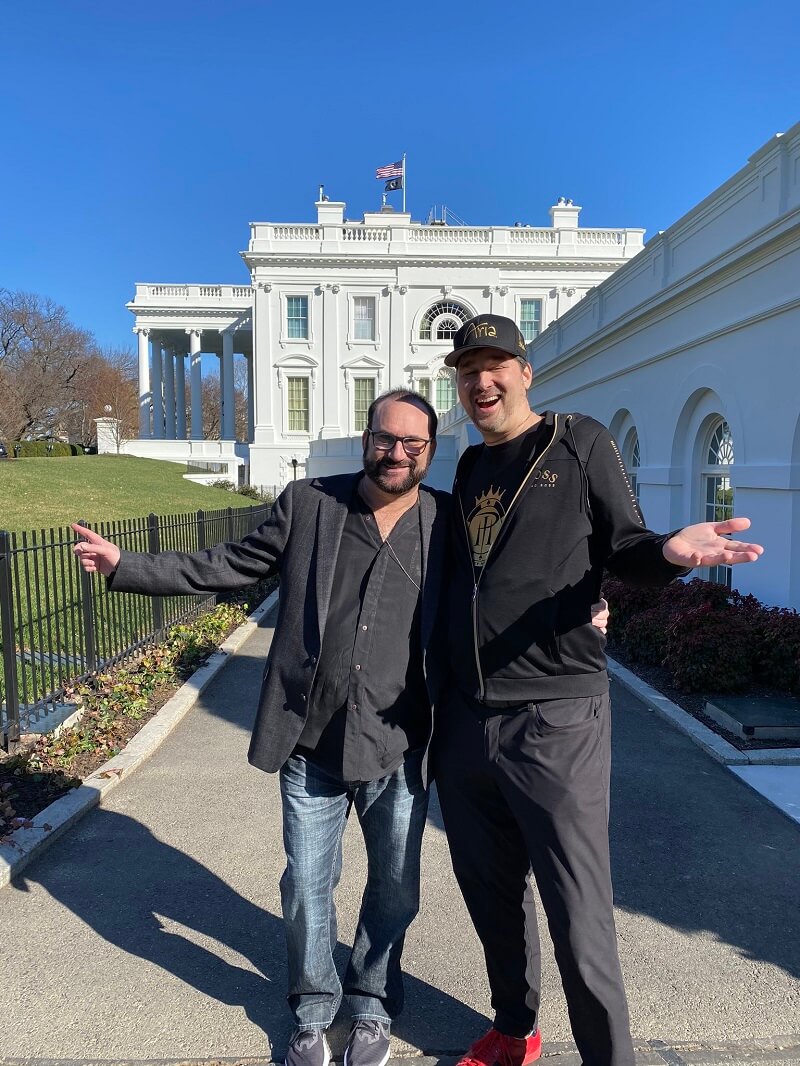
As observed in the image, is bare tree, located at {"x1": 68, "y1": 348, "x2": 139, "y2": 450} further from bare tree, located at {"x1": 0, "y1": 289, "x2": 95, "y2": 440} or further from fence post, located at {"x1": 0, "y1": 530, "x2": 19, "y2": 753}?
fence post, located at {"x1": 0, "y1": 530, "x2": 19, "y2": 753}

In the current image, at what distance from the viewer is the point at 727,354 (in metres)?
8.66

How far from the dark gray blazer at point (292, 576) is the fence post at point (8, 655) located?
2.91 meters

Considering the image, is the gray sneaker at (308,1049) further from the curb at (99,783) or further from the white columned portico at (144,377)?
the white columned portico at (144,377)

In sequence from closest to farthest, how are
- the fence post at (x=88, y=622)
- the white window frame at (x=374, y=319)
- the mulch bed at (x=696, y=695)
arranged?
the mulch bed at (x=696, y=695) < the fence post at (x=88, y=622) < the white window frame at (x=374, y=319)

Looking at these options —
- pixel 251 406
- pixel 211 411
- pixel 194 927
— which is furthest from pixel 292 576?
pixel 211 411

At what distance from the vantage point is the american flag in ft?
151

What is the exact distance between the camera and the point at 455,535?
247cm

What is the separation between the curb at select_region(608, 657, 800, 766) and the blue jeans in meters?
3.40

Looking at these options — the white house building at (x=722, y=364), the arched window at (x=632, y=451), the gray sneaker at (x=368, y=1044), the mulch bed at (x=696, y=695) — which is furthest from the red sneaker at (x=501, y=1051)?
the arched window at (x=632, y=451)

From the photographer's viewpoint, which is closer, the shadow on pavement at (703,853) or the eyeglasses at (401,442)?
the eyeglasses at (401,442)

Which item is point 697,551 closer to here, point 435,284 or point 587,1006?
point 587,1006

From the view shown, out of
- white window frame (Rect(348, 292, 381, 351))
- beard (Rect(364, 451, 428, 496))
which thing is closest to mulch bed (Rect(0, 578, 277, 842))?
beard (Rect(364, 451, 428, 496))

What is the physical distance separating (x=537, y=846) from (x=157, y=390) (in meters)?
58.7

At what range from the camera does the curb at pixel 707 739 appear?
5.05 m
